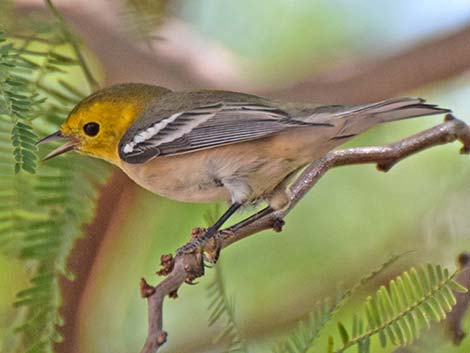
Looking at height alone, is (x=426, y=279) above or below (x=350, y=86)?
below

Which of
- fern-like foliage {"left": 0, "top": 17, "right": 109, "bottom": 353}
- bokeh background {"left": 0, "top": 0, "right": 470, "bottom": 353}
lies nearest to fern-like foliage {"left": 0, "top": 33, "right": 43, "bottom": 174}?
fern-like foliage {"left": 0, "top": 17, "right": 109, "bottom": 353}

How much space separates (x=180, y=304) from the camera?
109 inches

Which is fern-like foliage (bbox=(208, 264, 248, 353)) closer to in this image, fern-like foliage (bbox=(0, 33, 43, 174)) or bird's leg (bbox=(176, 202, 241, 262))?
bird's leg (bbox=(176, 202, 241, 262))

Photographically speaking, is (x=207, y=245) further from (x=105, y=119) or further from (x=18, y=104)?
(x=105, y=119)

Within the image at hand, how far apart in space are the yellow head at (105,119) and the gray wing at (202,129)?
5 cm

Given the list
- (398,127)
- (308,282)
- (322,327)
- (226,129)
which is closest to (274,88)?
(398,127)

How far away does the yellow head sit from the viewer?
201 cm

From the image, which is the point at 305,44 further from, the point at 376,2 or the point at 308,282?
Answer: the point at 308,282

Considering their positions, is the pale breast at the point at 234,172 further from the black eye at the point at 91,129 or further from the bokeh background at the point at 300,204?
the bokeh background at the point at 300,204

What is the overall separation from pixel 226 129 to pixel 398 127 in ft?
4.29

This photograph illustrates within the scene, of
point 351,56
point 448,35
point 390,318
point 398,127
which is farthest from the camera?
point 351,56

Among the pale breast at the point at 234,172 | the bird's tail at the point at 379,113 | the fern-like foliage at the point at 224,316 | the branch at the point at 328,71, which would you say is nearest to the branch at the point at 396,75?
the branch at the point at 328,71

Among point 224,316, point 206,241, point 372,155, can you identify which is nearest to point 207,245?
point 206,241

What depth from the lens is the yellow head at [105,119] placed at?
2.01m
